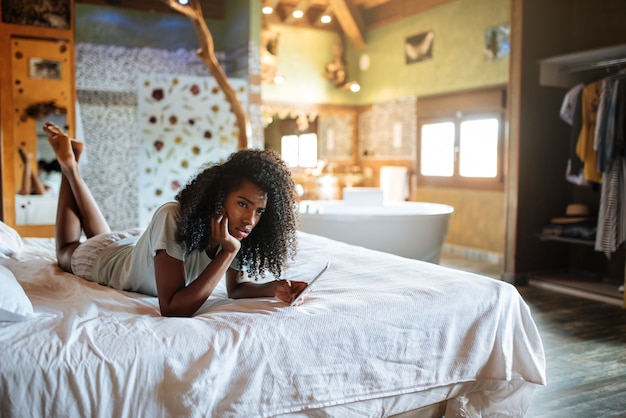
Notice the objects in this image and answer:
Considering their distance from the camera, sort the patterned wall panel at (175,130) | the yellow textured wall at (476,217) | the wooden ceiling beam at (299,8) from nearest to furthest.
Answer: the patterned wall panel at (175,130), the yellow textured wall at (476,217), the wooden ceiling beam at (299,8)

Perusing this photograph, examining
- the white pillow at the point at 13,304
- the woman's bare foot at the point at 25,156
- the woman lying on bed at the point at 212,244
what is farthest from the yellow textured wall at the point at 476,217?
the white pillow at the point at 13,304

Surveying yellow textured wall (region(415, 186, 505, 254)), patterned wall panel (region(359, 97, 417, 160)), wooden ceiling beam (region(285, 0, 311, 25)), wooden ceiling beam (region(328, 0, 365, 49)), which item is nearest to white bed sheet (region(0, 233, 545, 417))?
yellow textured wall (region(415, 186, 505, 254))

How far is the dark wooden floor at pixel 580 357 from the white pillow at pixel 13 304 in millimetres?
1910

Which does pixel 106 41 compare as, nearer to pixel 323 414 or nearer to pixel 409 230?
pixel 409 230

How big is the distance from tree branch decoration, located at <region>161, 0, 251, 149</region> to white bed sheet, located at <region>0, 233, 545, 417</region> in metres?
3.13

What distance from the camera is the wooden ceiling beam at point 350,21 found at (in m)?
8.02

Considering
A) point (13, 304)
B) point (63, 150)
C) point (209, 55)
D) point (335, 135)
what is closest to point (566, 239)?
point (209, 55)

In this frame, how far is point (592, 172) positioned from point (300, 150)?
4.63 metres

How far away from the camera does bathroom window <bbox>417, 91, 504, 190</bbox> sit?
6.35 meters

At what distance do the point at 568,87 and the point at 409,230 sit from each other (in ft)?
6.43

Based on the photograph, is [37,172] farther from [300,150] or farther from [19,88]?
[300,150]

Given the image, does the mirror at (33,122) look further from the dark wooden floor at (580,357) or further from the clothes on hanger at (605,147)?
the clothes on hanger at (605,147)

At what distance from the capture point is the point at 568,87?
4977 millimetres

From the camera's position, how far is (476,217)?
659 cm
